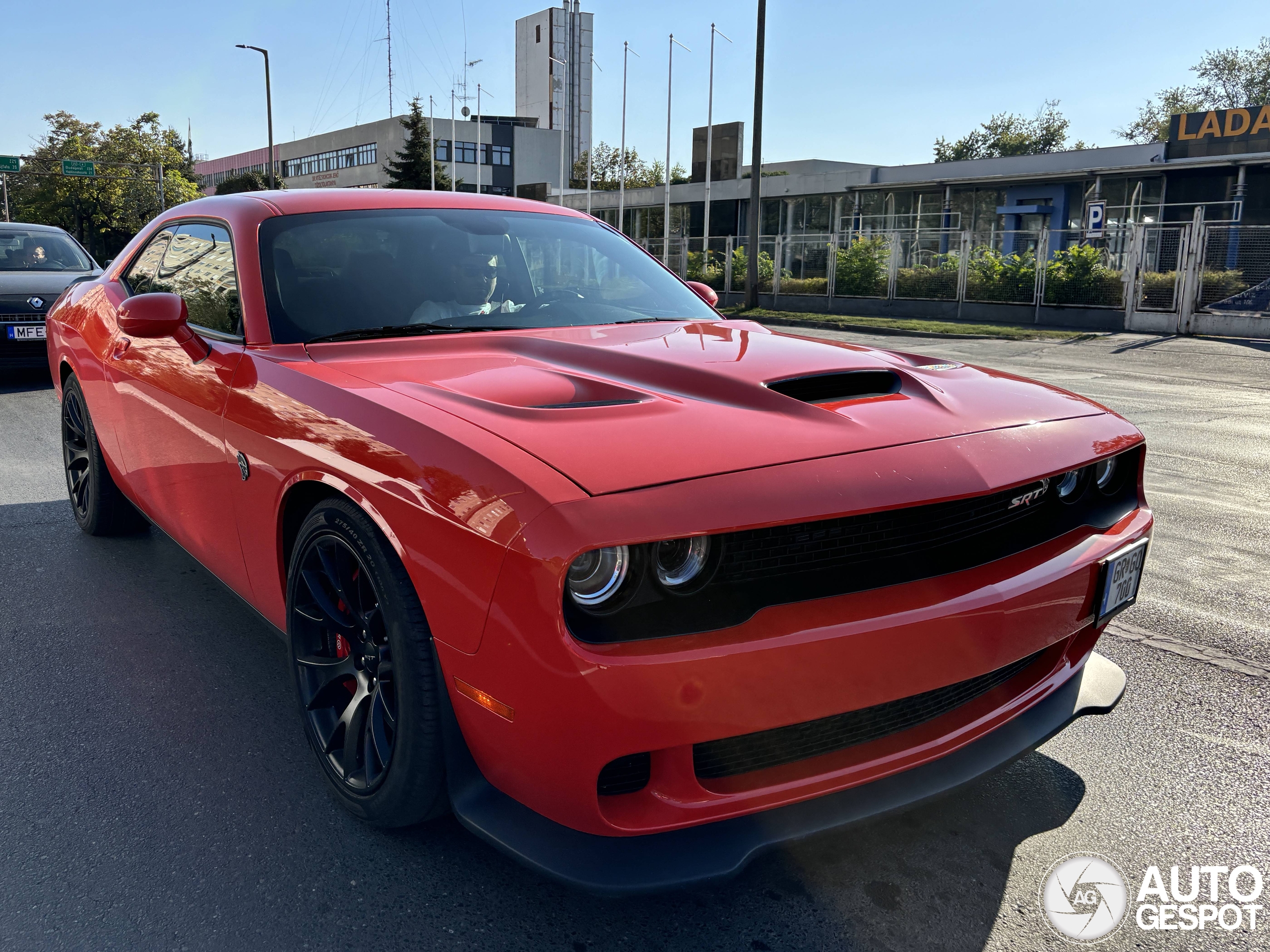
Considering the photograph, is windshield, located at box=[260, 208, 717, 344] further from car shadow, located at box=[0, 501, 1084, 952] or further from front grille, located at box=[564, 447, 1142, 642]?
front grille, located at box=[564, 447, 1142, 642]

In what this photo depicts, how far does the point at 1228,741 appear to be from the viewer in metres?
2.86

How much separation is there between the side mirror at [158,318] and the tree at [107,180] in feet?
199

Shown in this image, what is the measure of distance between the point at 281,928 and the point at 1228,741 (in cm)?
255

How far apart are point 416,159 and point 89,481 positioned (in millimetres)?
63956

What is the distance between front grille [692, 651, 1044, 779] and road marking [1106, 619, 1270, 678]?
1.80 metres

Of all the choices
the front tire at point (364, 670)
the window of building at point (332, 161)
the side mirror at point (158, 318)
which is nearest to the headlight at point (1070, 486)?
the front tire at point (364, 670)

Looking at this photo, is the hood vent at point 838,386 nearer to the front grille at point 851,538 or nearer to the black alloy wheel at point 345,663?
the front grille at point 851,538

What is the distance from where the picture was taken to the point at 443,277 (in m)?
3.30

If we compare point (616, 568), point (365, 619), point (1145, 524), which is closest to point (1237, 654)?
point (1145, 524)

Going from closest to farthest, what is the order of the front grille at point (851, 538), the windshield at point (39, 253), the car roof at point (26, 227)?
the front grille at point (851, 538) → the windshield at point (39, 253) → the car roof at point (26, 227)

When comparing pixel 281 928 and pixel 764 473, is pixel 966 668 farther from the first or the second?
pixel 281 928

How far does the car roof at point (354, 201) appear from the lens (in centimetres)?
335

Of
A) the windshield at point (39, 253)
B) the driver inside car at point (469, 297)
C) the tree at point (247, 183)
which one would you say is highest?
the tree at point (247, 183)

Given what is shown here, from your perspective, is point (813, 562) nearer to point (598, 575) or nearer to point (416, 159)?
point (598, 575)
